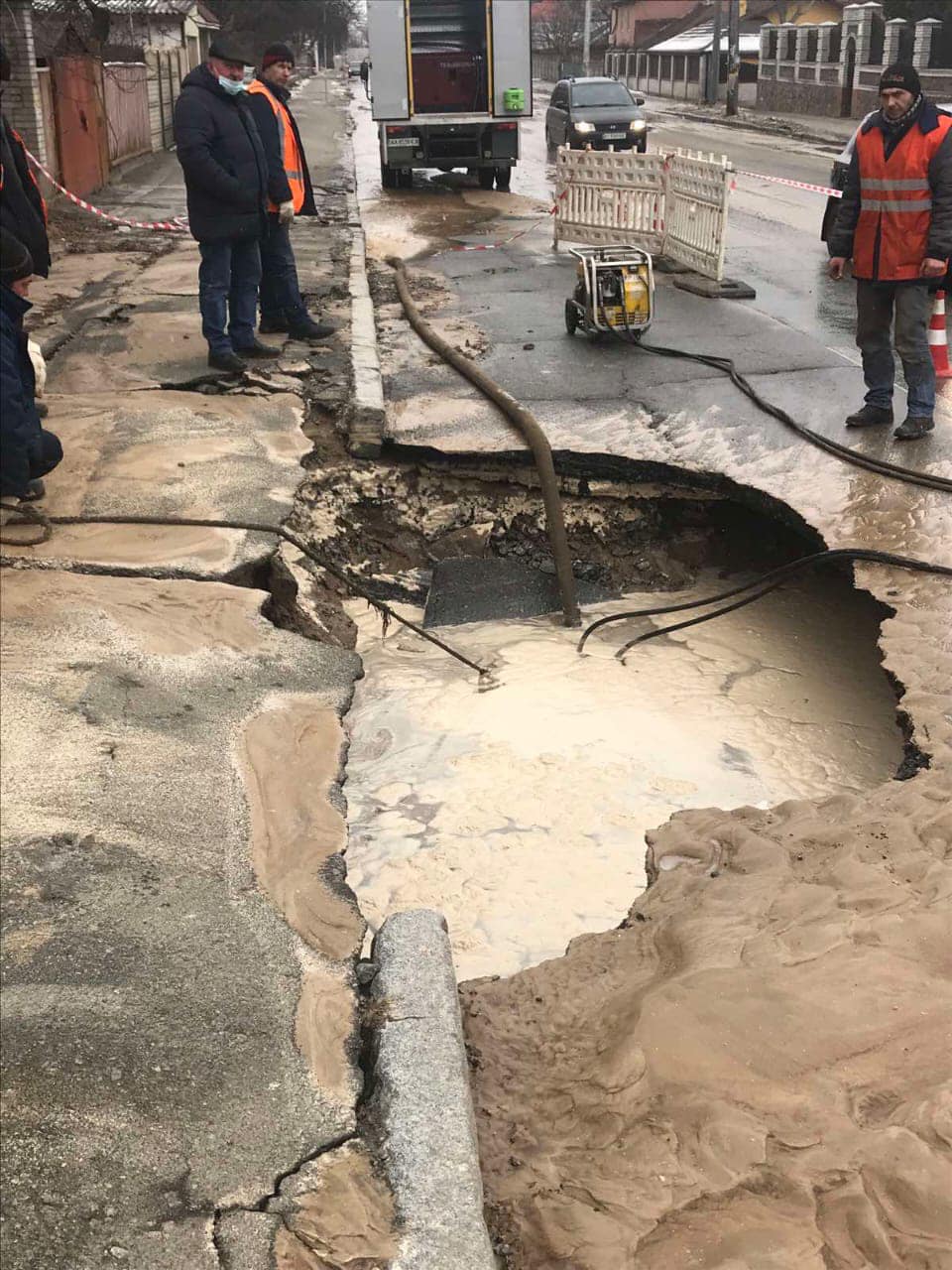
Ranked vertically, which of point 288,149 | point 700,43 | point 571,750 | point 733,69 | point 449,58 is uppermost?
point 700,43

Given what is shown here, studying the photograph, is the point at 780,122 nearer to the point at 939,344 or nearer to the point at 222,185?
the point at 939,344

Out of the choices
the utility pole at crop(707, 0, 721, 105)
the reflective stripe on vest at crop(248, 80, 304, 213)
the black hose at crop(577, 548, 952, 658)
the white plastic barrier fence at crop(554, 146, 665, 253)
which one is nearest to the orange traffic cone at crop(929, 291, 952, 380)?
the black hose at crop(577, 548, 952, 658)

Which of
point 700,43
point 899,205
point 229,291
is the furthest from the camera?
point 700,43

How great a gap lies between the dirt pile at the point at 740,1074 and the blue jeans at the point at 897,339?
4.20 meters

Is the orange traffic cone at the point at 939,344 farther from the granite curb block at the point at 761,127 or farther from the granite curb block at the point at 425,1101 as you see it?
the granite curb block at the point at 761,127

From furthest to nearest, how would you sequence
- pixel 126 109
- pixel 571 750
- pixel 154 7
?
1. pixel 154 7
2. pixel 126 109
3. pixel 571 750

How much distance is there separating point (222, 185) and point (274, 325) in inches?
76.7

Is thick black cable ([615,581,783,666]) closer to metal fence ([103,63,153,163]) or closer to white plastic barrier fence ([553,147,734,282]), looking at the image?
white plastic barrier fence ([553,147,734,282])

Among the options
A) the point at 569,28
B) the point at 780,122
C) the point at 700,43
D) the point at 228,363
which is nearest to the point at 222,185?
the point at 228,363

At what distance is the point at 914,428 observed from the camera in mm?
7020

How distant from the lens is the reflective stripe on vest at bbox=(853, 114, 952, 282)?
20.7 feet

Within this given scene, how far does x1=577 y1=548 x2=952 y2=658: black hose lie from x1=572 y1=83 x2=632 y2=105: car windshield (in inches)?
755

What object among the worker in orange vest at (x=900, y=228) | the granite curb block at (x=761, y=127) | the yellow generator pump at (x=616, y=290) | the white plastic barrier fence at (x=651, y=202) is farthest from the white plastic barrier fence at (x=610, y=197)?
the granite curb block at (x=761, y=127)

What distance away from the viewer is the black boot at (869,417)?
287 inches
